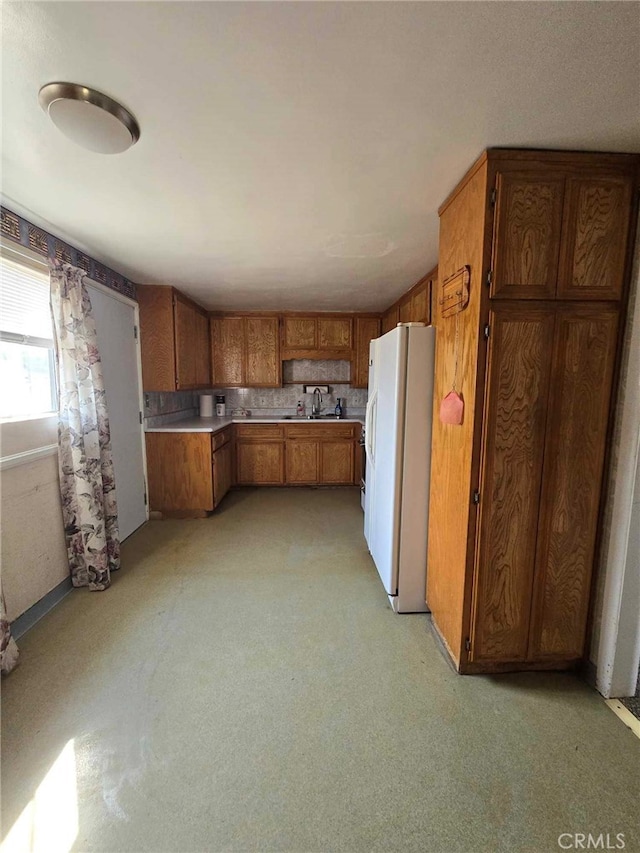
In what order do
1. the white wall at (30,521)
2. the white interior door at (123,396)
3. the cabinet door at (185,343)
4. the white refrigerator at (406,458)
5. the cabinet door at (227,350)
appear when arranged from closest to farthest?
the white wall at (30,521) → the white refrigerator at (406,458) → the white interior door at (123,396) → the cabinet door at (185,343) → the cabinet door at (227,350)

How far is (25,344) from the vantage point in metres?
2.03

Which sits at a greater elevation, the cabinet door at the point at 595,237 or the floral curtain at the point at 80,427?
the cabinet door at the point at 595,237

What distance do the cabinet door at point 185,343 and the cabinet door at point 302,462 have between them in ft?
4.63

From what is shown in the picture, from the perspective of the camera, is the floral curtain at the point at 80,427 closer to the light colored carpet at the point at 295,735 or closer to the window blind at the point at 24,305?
the window blind at the point at 24,305

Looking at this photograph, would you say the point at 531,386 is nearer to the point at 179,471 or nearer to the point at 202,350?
the point at 179,471

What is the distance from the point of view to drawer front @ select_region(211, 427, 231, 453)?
11.6 feet

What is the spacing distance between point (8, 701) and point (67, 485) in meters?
1.12

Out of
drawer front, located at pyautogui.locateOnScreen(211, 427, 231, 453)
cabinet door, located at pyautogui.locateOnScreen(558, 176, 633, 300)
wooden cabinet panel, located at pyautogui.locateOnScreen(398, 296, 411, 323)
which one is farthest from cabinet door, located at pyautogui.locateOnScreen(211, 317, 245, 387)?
cabinet door, located at pyautogui.locateOnScreen(558, 176, 633, 300)

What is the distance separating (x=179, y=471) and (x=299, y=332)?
2243mm

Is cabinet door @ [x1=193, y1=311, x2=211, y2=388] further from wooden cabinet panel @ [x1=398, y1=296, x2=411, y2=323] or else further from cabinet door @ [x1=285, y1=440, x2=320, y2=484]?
wooden cabinet panel @ [x1=398, y1=296, x2=411, y2=323]

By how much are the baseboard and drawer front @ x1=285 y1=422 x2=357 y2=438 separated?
2.60 meters

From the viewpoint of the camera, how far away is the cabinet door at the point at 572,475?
1461 mm

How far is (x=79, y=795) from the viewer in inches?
45.7

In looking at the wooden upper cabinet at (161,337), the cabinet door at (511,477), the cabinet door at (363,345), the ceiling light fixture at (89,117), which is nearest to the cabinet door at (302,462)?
the cabinet door at (363,345)
